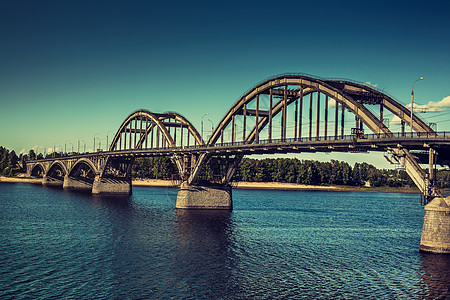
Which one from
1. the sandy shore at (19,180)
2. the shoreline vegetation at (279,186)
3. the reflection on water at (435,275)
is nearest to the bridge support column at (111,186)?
the shoreline vegetation at (279,186)

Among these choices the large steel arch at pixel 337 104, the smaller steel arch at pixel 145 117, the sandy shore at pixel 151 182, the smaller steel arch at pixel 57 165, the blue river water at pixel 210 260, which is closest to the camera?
the blue river water at pixel 210 260

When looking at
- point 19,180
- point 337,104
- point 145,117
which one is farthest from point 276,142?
point 19,180

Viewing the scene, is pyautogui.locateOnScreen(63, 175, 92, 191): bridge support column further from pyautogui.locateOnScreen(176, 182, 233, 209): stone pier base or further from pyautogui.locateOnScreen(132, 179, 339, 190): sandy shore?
pyautogui.locateOnScreen(176, 182, 233, 209): stone pier base

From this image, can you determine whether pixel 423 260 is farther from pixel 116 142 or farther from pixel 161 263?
pixel 116 142

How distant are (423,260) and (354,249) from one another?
300 inches

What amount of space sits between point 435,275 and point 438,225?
655cm

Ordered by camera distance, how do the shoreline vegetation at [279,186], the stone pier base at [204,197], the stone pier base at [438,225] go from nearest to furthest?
the stone pier base at [438,225] < the stone pier base at [204,197] < the shoreline vegetation at [279,186]

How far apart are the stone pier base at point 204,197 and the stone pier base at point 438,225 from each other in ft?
142

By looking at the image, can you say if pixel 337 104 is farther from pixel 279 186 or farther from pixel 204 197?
pixel 279 186

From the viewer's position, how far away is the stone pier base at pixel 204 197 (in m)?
77.2

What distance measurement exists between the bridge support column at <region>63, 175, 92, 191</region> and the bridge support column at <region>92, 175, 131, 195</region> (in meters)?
29.1

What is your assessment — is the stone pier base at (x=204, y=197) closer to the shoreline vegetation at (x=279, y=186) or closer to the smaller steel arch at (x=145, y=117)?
the smaller steel arch at (x=145, y=117)

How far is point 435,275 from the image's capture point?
111ft

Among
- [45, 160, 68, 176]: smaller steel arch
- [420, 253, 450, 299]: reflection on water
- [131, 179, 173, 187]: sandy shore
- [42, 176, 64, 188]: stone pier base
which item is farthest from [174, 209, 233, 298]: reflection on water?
[42, 176, 64, 188]: stone pier base
